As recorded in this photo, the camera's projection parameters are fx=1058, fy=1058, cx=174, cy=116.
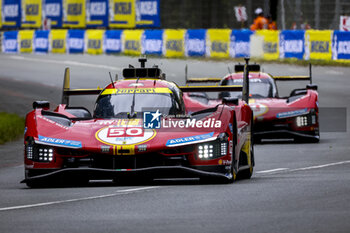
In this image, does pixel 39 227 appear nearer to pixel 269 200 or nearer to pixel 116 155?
pixel 269 200

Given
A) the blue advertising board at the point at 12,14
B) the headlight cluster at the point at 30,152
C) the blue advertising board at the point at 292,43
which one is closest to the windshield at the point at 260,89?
the headlight cluster at the point at 30,152

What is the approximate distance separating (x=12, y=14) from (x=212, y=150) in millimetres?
42422

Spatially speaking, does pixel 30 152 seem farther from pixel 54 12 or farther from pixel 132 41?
pixel 54 12

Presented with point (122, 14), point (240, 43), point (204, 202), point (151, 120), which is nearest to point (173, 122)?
point (151, 120)

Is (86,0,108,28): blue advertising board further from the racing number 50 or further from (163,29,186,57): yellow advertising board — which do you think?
the racing number 50

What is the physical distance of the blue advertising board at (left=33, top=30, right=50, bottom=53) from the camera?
47656 mm

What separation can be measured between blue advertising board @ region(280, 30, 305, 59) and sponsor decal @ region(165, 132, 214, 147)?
27073mm

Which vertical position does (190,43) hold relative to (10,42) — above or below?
above

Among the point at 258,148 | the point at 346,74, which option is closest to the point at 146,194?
the point at 258,148

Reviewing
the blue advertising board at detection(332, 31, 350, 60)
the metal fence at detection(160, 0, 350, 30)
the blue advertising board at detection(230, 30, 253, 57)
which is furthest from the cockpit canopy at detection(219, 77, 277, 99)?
the metal fence at detection(160, 0, 350, 30)

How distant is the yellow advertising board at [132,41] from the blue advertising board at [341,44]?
356 inches

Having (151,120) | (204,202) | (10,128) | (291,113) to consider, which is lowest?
(10,128)

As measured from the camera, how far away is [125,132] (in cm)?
1158

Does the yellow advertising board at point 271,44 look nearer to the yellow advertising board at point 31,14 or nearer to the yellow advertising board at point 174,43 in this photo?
the yellow advertising board at point 174,43
